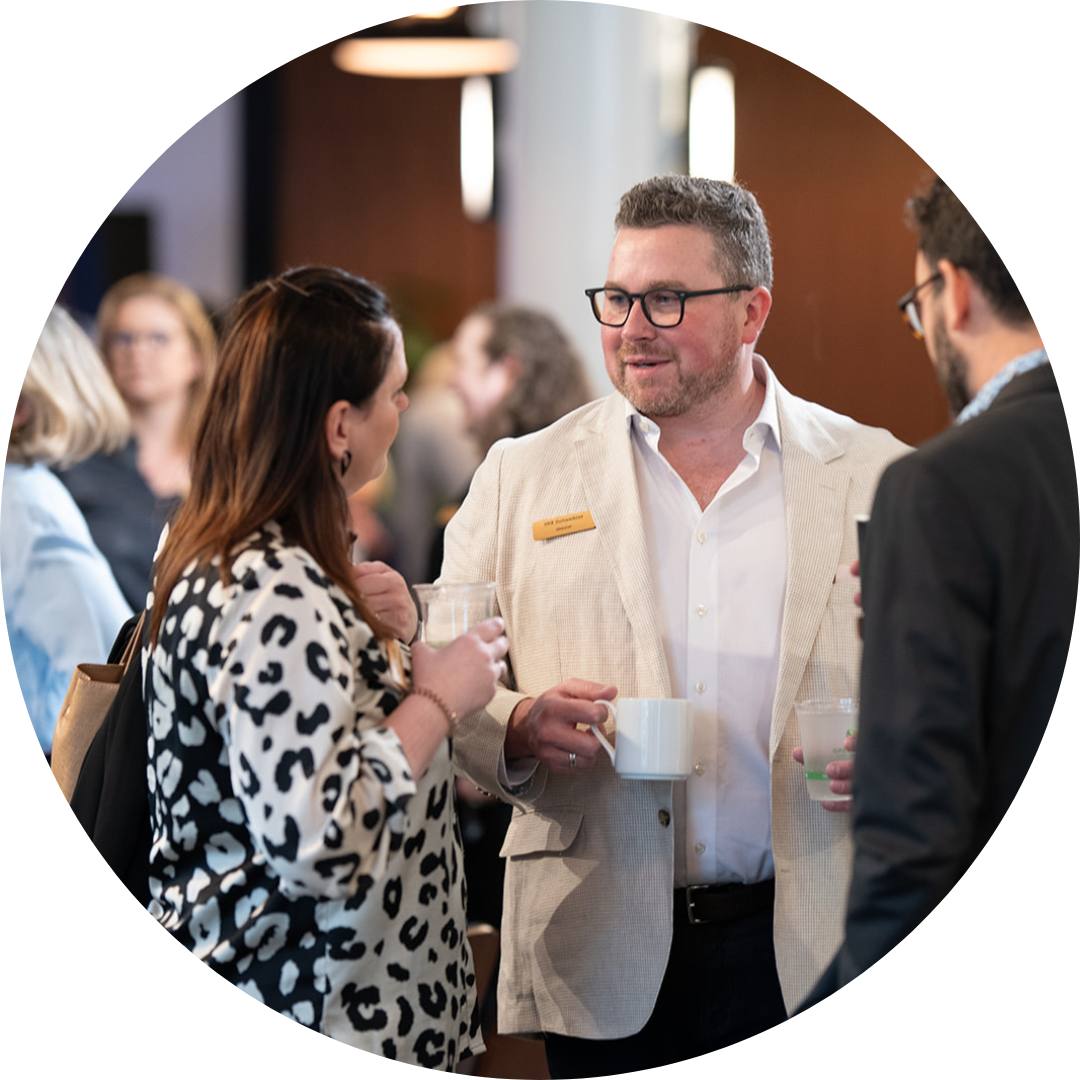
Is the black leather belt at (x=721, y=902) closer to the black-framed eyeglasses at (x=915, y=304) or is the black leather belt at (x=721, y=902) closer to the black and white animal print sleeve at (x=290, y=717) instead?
the black and white animal print sleeve at (x=290, y=717)

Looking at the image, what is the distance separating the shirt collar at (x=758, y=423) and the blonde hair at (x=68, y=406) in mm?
1304

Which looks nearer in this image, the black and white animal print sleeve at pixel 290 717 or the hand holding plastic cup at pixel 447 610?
the black and white animal print sleeve at pixel 290 717

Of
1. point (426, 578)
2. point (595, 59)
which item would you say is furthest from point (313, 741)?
point (595, 59)

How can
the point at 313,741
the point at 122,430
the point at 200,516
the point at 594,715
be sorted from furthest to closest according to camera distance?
the point at 122,430, the point at 594,715, the point at 200,516, the point at 313,741

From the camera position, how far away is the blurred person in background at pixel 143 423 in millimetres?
2949

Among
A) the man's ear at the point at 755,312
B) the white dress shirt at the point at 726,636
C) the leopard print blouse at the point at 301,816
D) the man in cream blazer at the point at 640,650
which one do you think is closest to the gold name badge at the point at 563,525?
the man in cream blazer at the point at 640,650

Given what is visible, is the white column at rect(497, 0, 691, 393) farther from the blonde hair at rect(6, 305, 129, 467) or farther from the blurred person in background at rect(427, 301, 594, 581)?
the blonde hair at rect(6, 305, 129, 467)

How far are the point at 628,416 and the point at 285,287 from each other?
0.84 metres

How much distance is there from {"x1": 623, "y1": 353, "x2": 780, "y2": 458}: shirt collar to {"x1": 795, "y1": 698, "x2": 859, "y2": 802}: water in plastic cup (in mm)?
541

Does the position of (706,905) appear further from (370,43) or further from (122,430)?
(370,43)

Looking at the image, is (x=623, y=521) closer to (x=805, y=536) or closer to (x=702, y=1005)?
(x=805, y=536)

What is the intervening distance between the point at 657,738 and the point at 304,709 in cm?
69

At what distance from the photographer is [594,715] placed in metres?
2.15

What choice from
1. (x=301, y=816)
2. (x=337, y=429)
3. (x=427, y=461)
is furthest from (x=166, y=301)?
(x=301, y=816)
